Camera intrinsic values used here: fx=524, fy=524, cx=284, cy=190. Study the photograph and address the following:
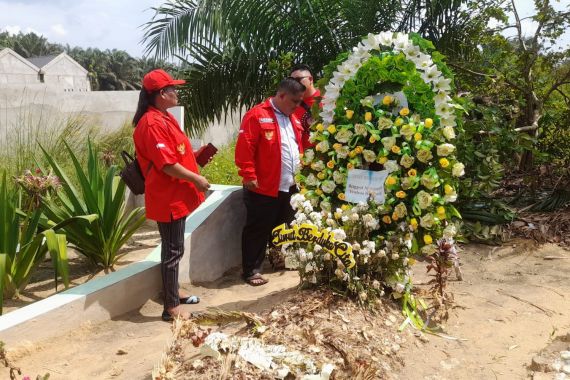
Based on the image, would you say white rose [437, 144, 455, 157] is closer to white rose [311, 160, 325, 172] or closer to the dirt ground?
white rose [311, 160, 325, 172]

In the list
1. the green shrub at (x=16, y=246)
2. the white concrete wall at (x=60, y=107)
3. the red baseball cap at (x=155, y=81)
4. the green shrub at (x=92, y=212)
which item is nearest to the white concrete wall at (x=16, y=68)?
the white concrete wall at (x=60, y=107)

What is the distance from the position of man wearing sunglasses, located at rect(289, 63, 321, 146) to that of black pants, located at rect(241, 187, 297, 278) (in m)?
0.58

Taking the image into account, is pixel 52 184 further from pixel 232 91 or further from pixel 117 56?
pixel 117 56

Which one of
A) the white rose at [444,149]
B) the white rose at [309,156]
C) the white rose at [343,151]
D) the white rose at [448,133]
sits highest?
the white rose at [448,133]

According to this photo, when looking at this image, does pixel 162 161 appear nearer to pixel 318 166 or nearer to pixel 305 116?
pixel 318 166

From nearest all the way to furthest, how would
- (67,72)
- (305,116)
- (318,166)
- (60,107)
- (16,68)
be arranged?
(318,166) < (305,116) < (60,107) < (16,68) < (67,72)

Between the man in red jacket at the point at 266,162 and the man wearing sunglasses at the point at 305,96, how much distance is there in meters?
0.15

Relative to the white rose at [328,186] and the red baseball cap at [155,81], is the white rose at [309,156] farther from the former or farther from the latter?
the red baseball cap at [155,81]

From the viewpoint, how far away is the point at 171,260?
12.1ft

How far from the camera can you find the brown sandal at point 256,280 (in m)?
4.32

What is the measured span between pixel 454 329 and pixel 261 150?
1.97 meters

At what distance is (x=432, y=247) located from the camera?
3344mm

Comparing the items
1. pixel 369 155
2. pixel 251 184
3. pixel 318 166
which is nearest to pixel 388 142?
pixel 369 155

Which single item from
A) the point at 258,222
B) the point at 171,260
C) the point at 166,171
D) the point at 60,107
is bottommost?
the point at 171,260
